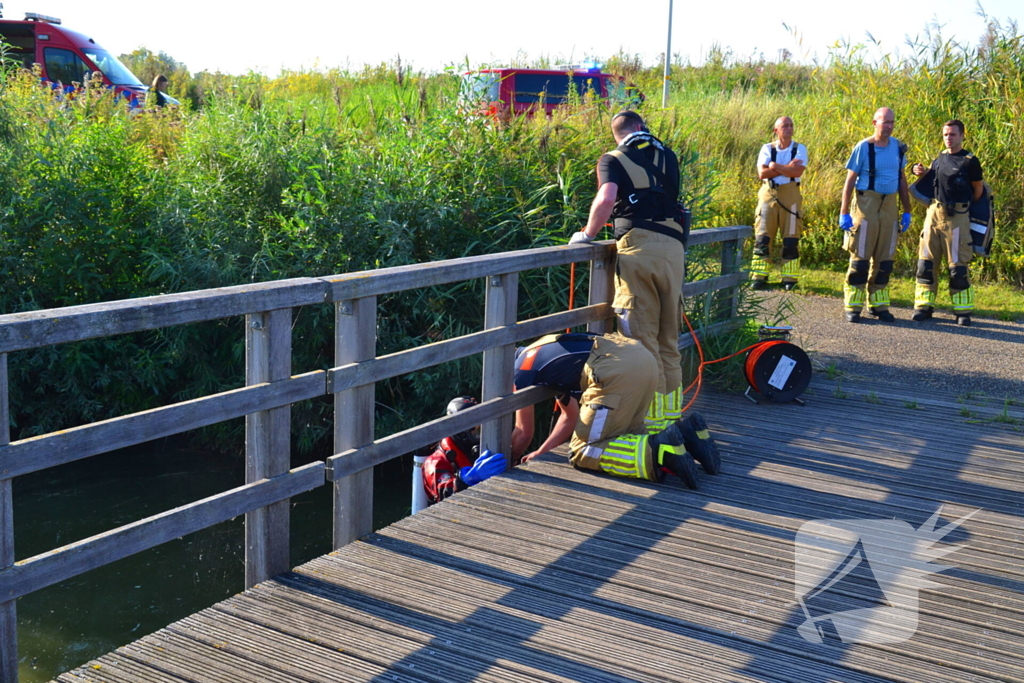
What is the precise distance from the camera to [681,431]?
5477 millimetres

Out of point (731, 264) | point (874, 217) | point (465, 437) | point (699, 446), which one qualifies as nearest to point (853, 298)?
point (874, 217)

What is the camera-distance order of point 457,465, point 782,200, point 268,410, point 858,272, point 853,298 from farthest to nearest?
1. point 782,200
2. point 853,298
3. point 858,272
4. point 457,465
5. point 268,410

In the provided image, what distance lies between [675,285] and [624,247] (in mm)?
399

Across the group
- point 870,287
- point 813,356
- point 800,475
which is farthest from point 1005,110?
point 800,475

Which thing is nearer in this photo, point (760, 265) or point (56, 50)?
point (760, 265)

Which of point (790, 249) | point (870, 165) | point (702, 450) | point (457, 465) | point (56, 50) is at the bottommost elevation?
point (457, 465)

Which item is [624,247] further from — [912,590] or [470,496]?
[912,590]

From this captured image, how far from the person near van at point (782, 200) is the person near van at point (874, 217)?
5.13 ft

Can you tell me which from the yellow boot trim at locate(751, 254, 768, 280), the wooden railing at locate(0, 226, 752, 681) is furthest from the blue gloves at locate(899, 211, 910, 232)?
the wooden railing at locate(0, 226, 752, 681)

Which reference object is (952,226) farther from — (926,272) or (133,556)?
(133,556)

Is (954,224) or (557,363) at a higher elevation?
(954,224)

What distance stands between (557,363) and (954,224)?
6.98 m

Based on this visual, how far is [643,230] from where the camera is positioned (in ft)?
20.0

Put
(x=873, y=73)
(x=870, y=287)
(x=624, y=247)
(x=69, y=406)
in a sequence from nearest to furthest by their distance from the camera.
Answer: (x=624, y=247) → (x=69, y=406) → (x=870, y=287) → (x=873, y=73)
